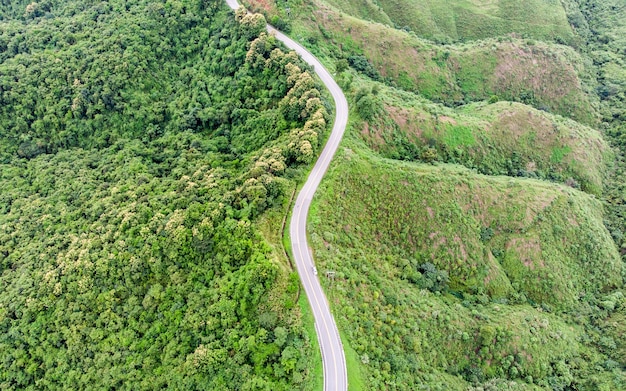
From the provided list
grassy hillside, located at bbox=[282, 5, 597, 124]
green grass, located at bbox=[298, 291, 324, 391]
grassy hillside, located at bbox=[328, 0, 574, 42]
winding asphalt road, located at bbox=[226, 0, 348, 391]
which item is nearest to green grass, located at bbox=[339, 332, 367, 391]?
winding asphalt road, located at bbox=[226, 0, 348, 391]

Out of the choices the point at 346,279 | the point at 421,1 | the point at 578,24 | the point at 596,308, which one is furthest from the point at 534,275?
the point at 578,24

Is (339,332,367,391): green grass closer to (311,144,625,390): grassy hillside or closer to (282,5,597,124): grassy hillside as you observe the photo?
(311,144,625,390): grassy hillside

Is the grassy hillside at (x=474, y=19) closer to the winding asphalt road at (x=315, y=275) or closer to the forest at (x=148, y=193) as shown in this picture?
the forest at (x=148, y=193)

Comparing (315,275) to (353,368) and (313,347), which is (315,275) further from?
(353,368)

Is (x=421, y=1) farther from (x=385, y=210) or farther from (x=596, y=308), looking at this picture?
(x=596, y=308)

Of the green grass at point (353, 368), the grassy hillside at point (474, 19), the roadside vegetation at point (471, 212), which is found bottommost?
the green grass at point (353, 368)

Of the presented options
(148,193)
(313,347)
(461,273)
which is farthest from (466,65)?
(313,347)

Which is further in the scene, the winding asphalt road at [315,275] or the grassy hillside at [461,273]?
the grassy hillside at [461,273]

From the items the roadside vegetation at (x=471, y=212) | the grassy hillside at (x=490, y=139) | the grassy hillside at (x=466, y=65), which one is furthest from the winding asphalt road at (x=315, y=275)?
the grassy hillside at (x=466, y=65)
